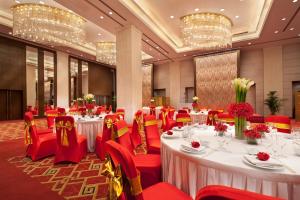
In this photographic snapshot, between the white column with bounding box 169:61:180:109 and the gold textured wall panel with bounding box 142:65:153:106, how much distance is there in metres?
1.93

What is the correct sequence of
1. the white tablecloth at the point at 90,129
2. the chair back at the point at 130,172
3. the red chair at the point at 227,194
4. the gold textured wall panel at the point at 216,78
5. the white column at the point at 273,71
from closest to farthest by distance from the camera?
1. the red chair at the point at 227,194
2. the chair back at the point at 130,172
3. the white tablecloth at the point at 90,129
4. the white column at the point at 273,71
5. the gold textured wall panel at the point at 216,78

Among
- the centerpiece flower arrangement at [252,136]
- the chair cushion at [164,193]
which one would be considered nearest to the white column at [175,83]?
the centerpiece flower arrangement at [252,136]

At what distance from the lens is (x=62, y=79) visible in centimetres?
1312

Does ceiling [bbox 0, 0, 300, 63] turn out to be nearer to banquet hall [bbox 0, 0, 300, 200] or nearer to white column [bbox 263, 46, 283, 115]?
banquet hall [bbox 0, 0, 300, 200]

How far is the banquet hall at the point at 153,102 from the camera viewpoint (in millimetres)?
1533

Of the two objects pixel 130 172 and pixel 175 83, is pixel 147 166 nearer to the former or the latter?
pixel 130 172

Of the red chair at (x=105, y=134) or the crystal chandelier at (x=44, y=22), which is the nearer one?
the red chair at (x=105, y=134)

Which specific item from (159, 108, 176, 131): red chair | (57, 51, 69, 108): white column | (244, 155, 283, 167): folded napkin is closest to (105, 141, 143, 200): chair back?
(244, 155, 283, 167): folded napkin

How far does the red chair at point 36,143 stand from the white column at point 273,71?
11903 mm

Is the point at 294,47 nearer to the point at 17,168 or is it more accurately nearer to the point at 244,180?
the point at 244,180

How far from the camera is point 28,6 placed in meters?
6.34

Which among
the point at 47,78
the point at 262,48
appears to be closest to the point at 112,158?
the point at 262,48

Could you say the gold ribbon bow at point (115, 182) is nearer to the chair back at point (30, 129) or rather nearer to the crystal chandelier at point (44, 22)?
the chair back at point (30, 129)

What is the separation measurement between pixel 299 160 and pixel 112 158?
1.52 metres
